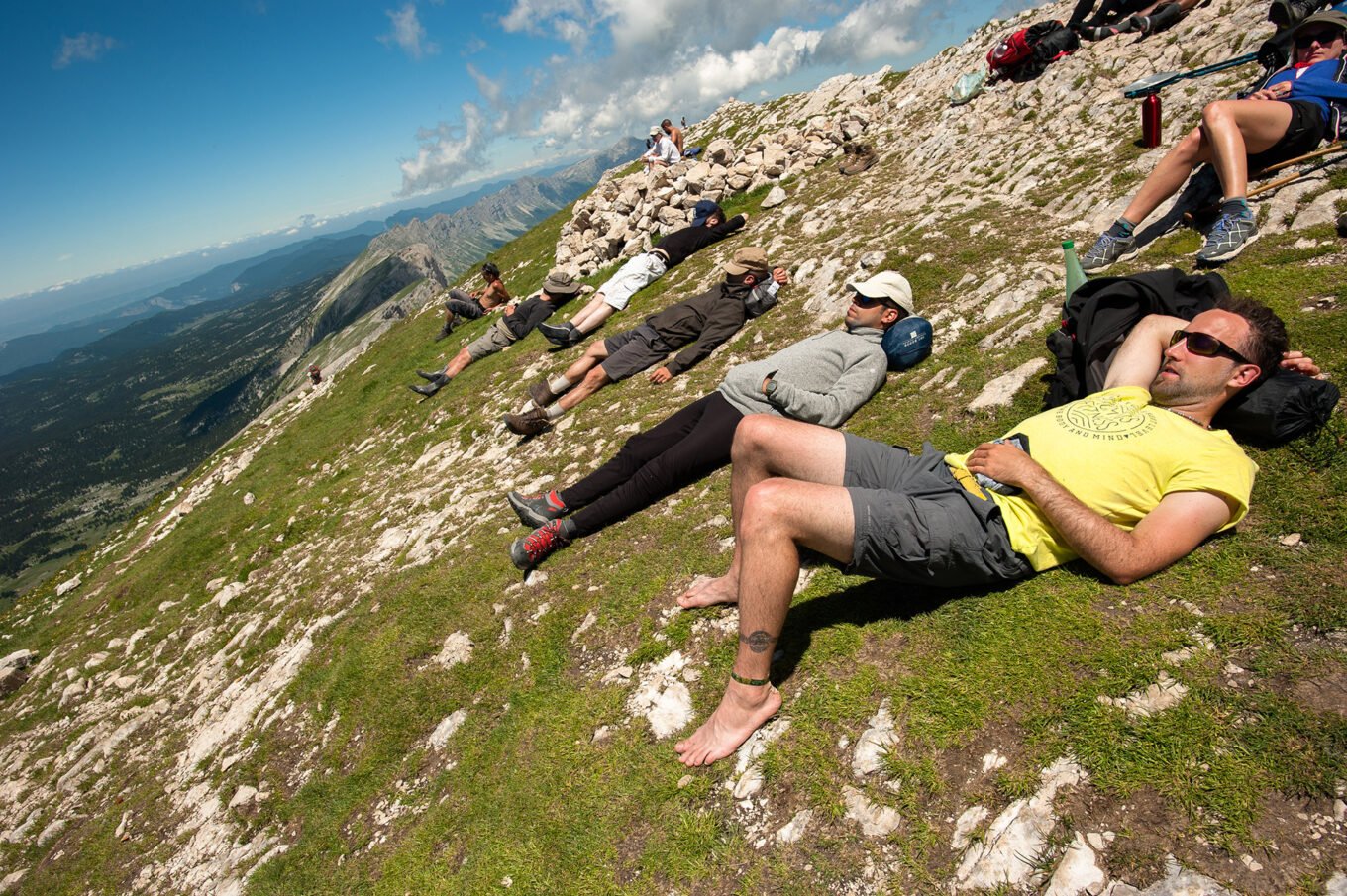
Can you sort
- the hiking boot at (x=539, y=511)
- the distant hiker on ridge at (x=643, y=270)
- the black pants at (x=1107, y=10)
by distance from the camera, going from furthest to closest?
the distant hiker on ridge at (x=643, y=270) < the black pants at (x=1107, y=10) < the hiking boot at (x=539, y=511)

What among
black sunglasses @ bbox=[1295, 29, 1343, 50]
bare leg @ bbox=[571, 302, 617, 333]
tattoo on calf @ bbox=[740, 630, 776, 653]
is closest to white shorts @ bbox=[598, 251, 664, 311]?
bare leg @ bbox=[571, 302, 617, 333]

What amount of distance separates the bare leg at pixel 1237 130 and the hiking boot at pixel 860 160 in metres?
13.5

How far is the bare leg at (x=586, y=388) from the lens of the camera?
13.8 metres

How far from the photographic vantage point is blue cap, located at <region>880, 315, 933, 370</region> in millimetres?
9086

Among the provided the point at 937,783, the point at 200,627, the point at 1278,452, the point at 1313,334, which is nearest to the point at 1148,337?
the point at 1278,452

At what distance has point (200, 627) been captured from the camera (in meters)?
14.3

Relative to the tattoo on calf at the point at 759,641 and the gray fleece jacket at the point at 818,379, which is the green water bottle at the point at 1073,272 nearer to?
the gray fleece jacket at the point at 818,379

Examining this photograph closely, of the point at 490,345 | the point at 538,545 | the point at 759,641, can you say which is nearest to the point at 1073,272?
the point at 759,641

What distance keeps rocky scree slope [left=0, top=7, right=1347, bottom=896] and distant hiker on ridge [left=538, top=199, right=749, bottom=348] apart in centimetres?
108

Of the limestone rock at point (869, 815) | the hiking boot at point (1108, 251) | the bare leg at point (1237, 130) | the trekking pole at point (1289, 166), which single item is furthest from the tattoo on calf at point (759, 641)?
the trekking pole at point (1289, 166)

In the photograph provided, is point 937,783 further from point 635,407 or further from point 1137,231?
point 1137,231

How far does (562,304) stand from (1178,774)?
22.9 meters

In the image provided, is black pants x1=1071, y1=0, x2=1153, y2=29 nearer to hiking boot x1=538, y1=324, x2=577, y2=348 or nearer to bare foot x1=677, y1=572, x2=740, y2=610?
hiking boot x1=538, y1=324, x2=577, y2=348

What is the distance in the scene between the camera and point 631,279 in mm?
19000
